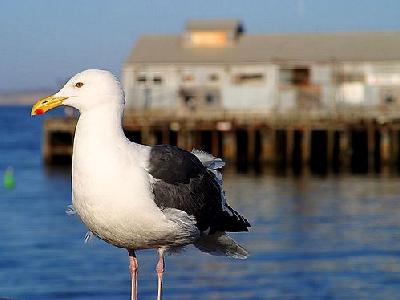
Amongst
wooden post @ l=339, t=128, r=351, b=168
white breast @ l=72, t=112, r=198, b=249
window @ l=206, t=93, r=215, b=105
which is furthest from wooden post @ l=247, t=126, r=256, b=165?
white breast @ l=72, t=112, r=198, b=249

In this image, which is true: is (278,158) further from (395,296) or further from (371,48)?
(395,296)

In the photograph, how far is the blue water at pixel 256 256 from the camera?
74.1ft

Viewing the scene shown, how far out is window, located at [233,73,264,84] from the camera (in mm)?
59344

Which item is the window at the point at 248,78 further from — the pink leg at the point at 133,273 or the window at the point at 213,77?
the pink leg at the point at 133,273

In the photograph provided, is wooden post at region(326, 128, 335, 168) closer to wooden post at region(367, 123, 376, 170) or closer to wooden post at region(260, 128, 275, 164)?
wooden post at region(367, 123, 376, 170)

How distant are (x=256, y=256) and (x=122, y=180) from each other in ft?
64.5

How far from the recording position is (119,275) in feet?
79.0

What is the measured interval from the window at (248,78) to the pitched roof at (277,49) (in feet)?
2.41

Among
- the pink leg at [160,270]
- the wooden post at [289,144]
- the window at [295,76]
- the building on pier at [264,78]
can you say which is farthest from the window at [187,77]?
the pink leg at [160,270]

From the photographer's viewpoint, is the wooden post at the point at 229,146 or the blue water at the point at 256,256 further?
the wooden post at the point at 229,146

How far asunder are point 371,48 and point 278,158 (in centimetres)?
1121

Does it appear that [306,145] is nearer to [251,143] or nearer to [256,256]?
[251,143]

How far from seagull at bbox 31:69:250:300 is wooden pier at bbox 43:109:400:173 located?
1708 inches

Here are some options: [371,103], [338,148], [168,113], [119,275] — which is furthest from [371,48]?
Result: [119,275]
